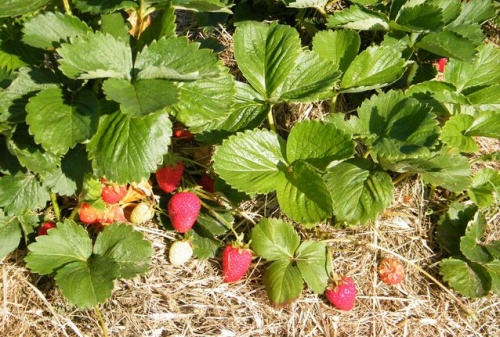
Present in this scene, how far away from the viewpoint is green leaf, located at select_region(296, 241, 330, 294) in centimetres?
174

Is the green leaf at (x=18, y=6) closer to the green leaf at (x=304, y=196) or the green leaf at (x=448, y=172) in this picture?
the green leaf at (x=304, y=196)

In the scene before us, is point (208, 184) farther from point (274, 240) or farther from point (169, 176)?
point (274, 240)

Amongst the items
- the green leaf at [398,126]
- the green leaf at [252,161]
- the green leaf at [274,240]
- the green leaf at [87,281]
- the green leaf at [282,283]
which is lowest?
the green leaf at [282,283]

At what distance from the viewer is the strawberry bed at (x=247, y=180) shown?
4.78 ft

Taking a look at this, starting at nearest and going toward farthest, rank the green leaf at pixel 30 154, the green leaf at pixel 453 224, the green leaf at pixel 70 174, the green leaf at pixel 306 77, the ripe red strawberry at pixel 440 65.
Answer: the green leaf at pixel 30 154 → the green leaf at pixel 70 174 → the green leaf at pixel 306 77 → the green leaf at pixel 453 224 → the ripe red strawberry at pixel 440 65

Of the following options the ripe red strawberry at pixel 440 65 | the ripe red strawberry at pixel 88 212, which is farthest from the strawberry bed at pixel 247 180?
the ripe red strawberry at pixel 440 65

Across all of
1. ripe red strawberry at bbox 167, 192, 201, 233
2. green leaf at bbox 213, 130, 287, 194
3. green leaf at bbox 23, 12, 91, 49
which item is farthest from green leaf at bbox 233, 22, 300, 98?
green leaf at bbox 23, 12, 91, 49

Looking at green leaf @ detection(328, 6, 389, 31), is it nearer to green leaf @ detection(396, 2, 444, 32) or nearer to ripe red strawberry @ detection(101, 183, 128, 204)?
green leaf @ detection(396, 2, 444, 32)

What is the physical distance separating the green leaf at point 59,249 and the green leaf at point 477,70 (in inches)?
48.7

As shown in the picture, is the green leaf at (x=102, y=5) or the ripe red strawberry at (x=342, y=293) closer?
the green leaf at (x=102, y=5)

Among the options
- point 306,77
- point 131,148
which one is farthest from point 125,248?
point 306,77

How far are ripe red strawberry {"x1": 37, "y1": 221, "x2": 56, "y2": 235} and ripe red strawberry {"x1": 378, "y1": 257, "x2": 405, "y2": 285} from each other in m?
0.99

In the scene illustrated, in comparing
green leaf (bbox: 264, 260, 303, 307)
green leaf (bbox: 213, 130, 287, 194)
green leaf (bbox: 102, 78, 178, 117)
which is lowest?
green leaf (bbox: 264, 260, 303, 307)

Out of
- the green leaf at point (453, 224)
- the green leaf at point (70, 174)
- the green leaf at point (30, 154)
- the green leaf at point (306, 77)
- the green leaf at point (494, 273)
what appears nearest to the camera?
the green leaf at point (30, 154)
